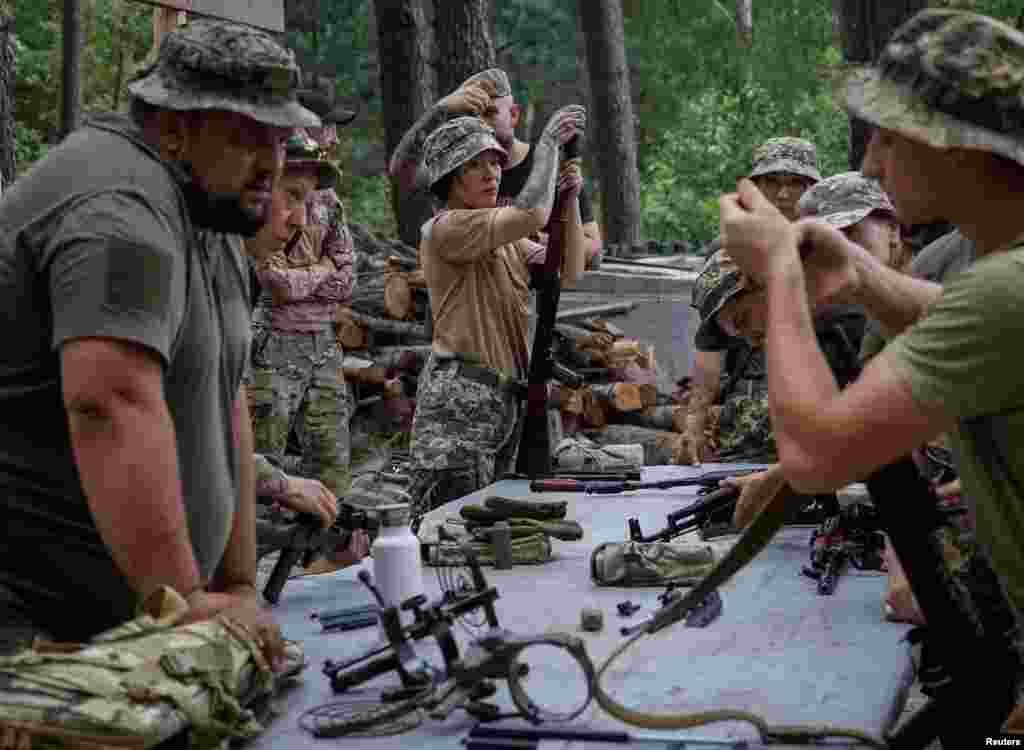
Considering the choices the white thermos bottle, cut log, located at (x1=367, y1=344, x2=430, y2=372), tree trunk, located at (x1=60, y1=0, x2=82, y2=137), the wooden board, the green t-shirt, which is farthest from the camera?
tree trunk, located at (x1=60, y1=0, x2=82, y2=137)

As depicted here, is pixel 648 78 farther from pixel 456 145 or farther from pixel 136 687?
pixel 136 687

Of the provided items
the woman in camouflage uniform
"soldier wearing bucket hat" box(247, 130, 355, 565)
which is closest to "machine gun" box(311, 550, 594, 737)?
"soldier wearing bucket hat" box(247, 130, 355, 565)

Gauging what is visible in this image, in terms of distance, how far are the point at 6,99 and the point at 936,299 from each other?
5387mm

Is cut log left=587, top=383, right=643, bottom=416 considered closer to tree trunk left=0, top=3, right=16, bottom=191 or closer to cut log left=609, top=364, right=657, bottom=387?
cut log left=609, top=364, right=657, bottom=387

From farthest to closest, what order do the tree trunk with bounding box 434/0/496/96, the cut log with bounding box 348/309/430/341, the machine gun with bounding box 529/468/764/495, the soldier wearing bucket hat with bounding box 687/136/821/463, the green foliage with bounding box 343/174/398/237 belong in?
the green foliage with bounding box 343/174/398/237 → the tree trunk with bounding box 434/0/496/96 → the cut log with bounding box 348/309/430/341 → the soldier wearing bucket hat with bounding box 687/136/821/463 → the machine gun with bounding box 529/468/764/495

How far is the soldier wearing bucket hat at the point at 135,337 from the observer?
2770 millimetres

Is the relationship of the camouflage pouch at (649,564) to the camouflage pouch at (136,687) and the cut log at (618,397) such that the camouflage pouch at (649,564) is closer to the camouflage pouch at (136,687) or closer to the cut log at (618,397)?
the camouflage pouch at (136,687)

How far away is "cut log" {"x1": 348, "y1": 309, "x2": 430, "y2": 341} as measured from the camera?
11.0 m

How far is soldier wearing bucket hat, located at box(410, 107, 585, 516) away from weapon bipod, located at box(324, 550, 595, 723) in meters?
3.52

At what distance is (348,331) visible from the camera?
1093 cm

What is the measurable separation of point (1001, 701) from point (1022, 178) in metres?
0.94

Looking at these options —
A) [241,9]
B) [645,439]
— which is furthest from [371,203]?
[241,9]

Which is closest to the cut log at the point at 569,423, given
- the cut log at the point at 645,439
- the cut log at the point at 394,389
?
the cut log at the point at 645,439

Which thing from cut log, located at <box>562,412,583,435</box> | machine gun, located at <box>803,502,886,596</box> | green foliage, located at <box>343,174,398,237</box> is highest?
machine gun, located at <box>803,502,886,596</box>
